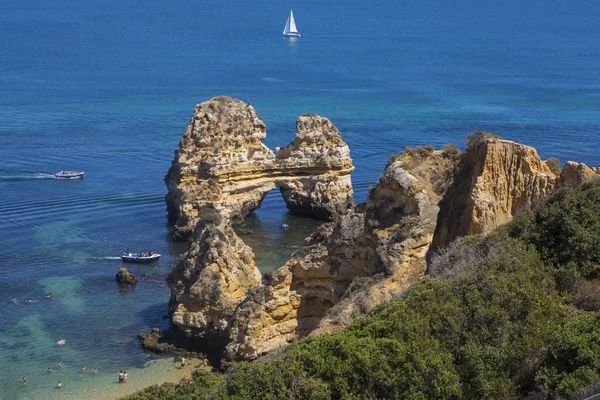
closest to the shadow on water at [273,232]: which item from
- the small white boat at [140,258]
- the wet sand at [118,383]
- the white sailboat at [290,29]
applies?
the small white boat at [140,258]

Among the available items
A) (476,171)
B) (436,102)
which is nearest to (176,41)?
(436,102)

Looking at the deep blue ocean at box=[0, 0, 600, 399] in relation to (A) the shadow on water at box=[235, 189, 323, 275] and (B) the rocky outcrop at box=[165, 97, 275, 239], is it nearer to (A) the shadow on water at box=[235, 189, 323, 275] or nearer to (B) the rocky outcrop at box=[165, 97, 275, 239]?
(A) the shadow on water at box=[235, 189, 323, 275]

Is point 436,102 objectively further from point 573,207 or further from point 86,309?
point 573,207

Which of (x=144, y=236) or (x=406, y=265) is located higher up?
(x=406, y=265)

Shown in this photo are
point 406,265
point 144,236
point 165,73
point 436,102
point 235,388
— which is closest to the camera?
point 235,388

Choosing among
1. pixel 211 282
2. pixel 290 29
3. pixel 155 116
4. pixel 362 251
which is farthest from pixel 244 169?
pixel 290 29

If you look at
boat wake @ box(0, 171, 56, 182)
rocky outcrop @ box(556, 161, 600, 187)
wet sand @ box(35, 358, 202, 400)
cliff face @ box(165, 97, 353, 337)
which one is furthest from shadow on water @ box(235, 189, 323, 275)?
rocky outcrop @ box(556, 161, 600, 187)
